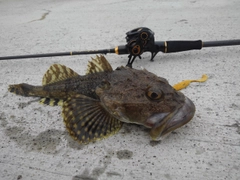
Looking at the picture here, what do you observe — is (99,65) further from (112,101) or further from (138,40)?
(138,40)

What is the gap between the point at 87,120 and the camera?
92.2 inches

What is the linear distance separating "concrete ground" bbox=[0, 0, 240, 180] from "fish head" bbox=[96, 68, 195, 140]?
0.23 meters

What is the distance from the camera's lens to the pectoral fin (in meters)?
2.28

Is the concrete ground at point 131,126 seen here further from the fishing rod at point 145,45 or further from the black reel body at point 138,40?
the black reel body at point 138,40

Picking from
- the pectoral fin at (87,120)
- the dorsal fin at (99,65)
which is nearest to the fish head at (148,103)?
the pectoral fin at (87,120)

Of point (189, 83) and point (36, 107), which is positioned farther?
point (189, 83)

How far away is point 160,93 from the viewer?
2.08 m

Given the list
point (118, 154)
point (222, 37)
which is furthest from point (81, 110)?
point (222, 37)

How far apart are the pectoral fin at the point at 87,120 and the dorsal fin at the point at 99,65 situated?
1.31ft

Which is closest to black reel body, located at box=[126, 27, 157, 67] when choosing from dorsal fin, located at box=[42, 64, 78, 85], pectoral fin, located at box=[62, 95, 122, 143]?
dorsal fin, located at box=[42, 64, 78, 85]

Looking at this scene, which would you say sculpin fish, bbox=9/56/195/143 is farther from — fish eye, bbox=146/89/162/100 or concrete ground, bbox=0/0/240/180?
concrete ground, bbox=0/0/240/180

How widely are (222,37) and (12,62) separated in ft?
12.2

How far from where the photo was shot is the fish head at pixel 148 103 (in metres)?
2.02

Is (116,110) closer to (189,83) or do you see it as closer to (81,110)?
(81,110)
